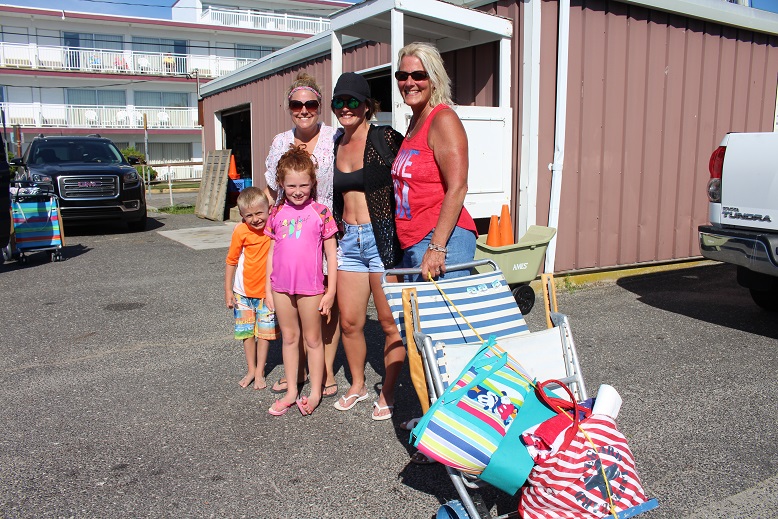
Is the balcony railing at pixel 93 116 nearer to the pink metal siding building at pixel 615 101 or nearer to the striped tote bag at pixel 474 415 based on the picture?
the pink metal siding building at pixel 615 101

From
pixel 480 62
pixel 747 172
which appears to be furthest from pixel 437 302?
pixel 480 62

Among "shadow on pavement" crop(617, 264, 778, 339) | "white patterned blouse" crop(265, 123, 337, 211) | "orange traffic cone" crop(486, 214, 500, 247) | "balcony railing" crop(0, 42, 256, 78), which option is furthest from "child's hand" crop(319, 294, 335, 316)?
"balcony railing" crop(0, 42, 256, 78)

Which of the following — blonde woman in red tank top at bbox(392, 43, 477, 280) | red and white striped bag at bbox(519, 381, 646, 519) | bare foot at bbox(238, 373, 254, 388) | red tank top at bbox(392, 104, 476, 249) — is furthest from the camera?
bare foot at bbox(238, 373, 254, 388)

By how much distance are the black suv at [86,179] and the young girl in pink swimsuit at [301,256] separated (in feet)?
30.0

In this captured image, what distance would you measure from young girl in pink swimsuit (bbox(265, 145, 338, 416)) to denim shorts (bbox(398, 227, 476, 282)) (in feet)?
1.96

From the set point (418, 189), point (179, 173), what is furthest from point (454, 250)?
point (179, 173)

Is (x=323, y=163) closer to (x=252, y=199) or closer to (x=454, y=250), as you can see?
(x=252, y=199)

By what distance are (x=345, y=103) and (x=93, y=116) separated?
35.8 m

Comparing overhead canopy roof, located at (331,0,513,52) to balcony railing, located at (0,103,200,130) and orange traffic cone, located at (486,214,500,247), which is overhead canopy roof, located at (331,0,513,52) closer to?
orange traffic cone, located at (486,214,500,247)

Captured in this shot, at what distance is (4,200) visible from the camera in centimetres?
805

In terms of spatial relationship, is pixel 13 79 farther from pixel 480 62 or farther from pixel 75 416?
pixel 75 416

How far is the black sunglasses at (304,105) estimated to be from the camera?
12.8 ft

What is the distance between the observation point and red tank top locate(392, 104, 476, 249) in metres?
3.32

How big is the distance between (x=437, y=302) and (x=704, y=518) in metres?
1.47
